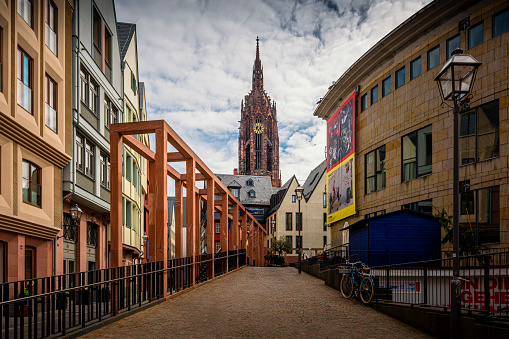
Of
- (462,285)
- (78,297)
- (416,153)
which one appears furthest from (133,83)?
(462,285)

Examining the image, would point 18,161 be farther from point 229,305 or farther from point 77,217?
point 229,305

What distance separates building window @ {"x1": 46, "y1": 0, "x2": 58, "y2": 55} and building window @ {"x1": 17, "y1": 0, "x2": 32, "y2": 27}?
155 centimetres

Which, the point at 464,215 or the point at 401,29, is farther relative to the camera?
the point at 401,29

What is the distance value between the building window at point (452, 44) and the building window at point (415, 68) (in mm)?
2443

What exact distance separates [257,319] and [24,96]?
11696mm

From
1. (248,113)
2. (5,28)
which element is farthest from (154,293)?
(248,113)

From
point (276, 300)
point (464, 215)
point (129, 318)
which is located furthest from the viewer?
point (464, 215)

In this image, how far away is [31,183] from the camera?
61.7 ft

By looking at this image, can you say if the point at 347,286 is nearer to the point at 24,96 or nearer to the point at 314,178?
the point at 24,96

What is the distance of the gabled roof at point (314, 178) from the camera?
238 feet

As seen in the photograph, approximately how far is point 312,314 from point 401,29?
62.4 feet

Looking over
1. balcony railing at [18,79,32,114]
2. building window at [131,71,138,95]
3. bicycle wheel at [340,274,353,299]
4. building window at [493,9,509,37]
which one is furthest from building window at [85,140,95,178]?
building window at [493,9,509,37]

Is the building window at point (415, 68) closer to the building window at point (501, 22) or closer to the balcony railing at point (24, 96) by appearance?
the building window at point (501, 22)

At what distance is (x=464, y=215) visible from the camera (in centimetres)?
2167
